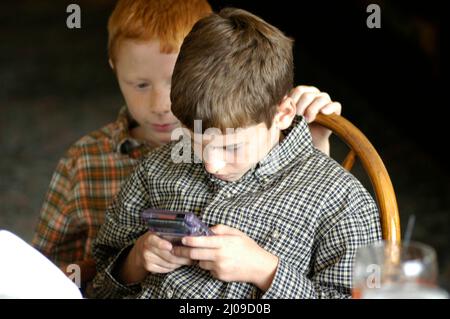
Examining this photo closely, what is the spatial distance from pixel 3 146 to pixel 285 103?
3.23 meters

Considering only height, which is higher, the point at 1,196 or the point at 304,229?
the point at 304,229

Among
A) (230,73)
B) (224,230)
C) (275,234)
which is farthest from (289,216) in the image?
(230,73)

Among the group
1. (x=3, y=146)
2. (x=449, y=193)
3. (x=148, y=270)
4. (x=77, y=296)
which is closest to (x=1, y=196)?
(x=3, y=146)

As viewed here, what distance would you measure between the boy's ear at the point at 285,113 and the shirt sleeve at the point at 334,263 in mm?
181

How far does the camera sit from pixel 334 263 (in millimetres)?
1370

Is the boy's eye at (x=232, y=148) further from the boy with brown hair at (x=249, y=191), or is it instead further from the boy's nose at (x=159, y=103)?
the boy's nose at (x=159, y=103)

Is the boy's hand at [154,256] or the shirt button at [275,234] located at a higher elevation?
the shirt button at [275,234]

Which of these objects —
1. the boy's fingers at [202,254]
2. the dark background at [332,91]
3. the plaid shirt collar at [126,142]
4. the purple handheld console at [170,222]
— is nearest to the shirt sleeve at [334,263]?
the boy's fingers at [202,254]

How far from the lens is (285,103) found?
1435mm

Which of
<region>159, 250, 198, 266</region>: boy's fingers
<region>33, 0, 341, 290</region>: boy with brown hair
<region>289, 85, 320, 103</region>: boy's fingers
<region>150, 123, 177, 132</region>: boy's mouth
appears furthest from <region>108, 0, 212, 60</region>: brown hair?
<region>159, 250, 198, 266</region>: boy's fingers

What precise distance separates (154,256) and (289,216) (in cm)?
23

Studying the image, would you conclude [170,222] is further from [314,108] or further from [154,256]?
[314,108]

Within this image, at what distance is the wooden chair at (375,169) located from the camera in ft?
4.64

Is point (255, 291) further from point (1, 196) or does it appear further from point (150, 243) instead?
point (1, 196)
